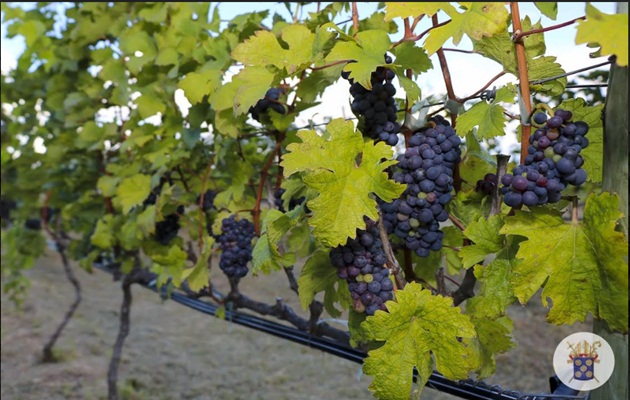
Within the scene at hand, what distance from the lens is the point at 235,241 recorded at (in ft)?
5.43

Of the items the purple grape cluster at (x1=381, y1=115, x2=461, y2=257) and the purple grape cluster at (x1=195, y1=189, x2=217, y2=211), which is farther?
the purple grape cluster at (x1=195, y1=189, x2=217, y2=211)

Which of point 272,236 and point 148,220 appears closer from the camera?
point 272,236

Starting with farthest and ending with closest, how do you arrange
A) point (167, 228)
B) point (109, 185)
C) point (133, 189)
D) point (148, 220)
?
1. point (109, 185)
2. point (167, 228)
3. point (133, 189)
4. point (148, 220)

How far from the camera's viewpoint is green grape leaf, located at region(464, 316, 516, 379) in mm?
1027

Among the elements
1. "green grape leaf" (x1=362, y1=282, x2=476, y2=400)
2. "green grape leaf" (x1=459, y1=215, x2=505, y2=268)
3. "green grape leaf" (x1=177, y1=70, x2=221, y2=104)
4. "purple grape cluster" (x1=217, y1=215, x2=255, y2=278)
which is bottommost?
"green grape leaf" (x1=362, y1=282, x2=476, y2=400)

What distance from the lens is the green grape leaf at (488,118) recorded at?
0.94 metres

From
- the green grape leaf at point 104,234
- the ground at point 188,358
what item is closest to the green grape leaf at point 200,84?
the green grape leaf at point 104,234

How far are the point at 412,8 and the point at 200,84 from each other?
92 centimetres

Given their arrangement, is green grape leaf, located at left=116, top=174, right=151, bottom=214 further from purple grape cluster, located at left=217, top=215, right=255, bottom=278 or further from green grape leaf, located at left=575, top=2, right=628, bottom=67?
green grape leaf, located at left=575, top=2, right=628, bottom=67

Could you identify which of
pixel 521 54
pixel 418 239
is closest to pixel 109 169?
pixel 418 239

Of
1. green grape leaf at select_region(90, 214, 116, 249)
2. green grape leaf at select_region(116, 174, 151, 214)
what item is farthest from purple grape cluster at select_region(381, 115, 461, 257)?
green grape leaf at select_region(90, 214, 116, 249)

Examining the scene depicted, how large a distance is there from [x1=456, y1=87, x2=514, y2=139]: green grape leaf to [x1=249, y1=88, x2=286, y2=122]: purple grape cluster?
61 cm

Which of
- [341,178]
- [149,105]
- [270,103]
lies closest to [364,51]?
[341,178]

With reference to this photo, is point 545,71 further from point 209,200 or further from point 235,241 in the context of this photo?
point 209,200
